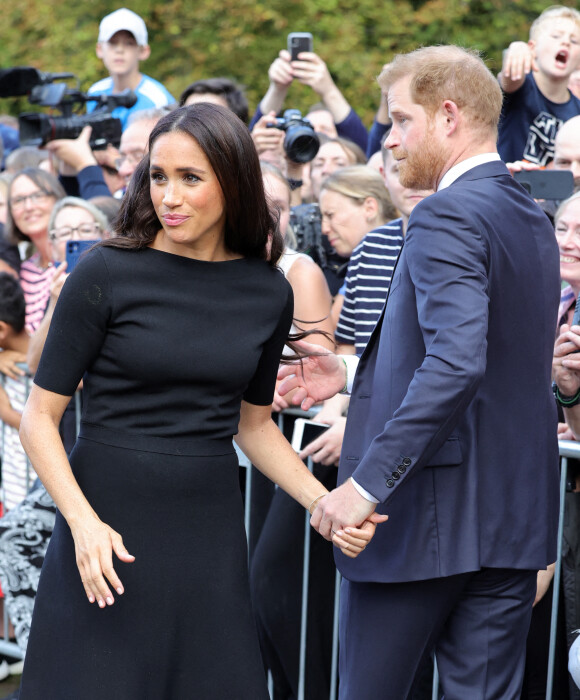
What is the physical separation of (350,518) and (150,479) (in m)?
0.50

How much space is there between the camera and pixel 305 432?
400cm

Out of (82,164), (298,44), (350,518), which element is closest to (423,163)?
(350,518)

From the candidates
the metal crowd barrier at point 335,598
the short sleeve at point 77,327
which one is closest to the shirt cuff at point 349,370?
the metal crowd barrier at point 335,598

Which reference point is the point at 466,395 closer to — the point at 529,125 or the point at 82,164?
the point at 529,125

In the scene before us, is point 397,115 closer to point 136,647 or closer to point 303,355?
point 303,355

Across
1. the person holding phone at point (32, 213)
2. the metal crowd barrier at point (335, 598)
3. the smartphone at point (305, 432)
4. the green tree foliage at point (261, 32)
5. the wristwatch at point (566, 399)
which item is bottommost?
the metal crowd barrier at point (335, 598)

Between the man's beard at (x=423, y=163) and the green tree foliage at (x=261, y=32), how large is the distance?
34.1 ft

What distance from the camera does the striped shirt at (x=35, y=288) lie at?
527 cm

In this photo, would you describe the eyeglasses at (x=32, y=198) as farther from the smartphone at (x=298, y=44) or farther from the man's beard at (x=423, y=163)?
the man's beard at (x=423, y=163)

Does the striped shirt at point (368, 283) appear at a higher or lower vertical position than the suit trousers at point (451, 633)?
higher

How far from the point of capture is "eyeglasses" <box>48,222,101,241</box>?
5.18 meters

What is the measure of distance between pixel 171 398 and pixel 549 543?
3.37 feet

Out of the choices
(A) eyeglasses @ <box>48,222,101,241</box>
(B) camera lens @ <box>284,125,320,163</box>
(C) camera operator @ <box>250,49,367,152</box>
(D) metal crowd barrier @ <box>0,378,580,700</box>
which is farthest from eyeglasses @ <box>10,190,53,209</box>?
(B) camera lens @ <box>284,125,320,163</box>

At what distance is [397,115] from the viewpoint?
9.66 feet
